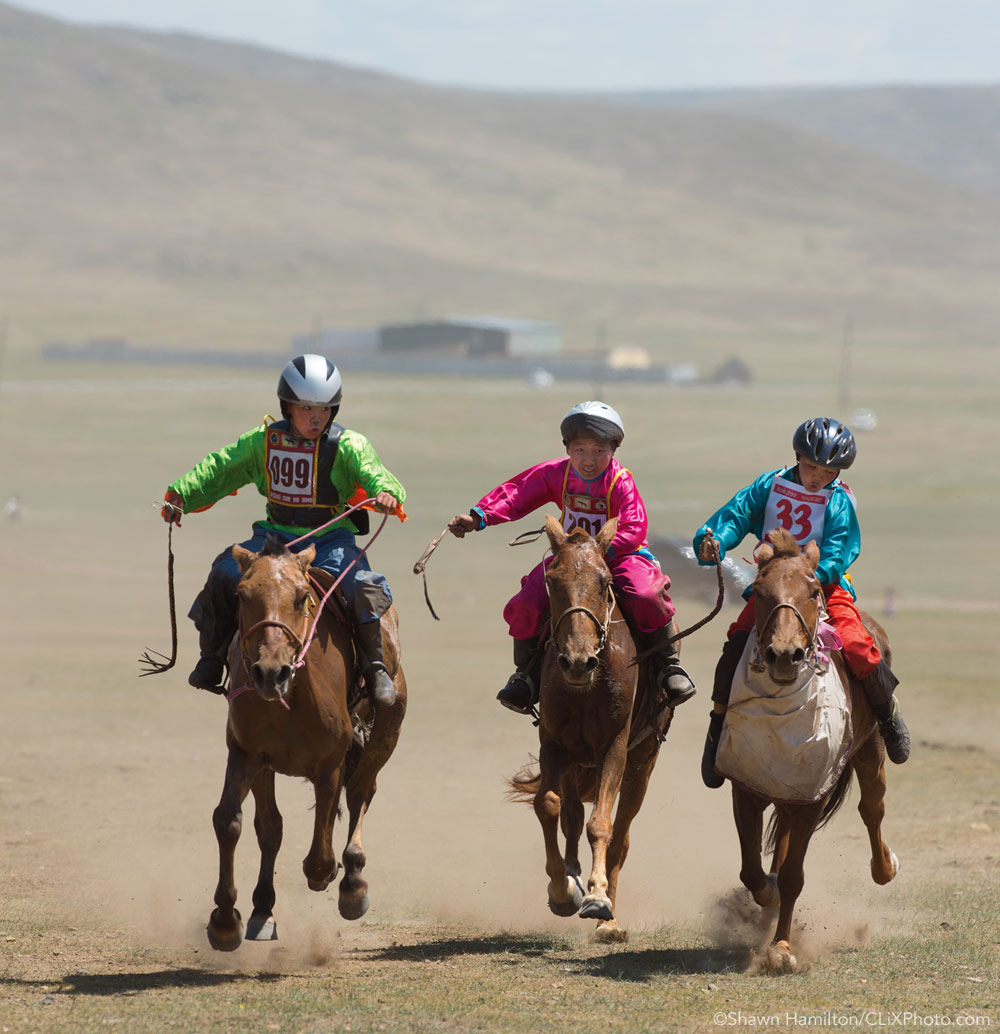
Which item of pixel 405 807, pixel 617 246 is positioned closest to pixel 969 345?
pixel 617 246

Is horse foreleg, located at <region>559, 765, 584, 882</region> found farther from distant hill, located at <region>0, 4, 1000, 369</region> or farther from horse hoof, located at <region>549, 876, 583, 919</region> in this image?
distant hill, located at <region>0, 4, 1000, 369</region>

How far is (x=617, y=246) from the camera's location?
179 metres

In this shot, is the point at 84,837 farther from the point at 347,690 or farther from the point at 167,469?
the point at 167,469

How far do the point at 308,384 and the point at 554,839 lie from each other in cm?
321

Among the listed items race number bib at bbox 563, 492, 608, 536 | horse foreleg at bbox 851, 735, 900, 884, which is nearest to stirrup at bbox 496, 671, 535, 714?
race number bib at bbox 563, 492, 608, 536

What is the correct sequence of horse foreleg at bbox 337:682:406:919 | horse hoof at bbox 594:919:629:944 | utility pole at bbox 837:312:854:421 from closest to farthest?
horse hoof at bbox 594:919:629:944 → horse foreleg at bbox 337:682:406:919 → utility pole at bbox 837:312:854:421

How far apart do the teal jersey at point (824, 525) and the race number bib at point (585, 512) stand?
705 mm

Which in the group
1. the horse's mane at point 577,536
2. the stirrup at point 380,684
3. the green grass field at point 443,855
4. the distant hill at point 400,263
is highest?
the distant hill at point 400,263

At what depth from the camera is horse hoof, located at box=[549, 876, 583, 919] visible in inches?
371

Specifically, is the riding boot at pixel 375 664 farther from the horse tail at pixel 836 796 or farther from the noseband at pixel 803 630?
the horse tail at pixel 836 796

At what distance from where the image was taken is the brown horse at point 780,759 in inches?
330

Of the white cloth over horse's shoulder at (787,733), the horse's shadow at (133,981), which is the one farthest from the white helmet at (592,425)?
the horse's shadow at (133,981)

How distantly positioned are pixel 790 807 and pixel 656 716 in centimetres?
120

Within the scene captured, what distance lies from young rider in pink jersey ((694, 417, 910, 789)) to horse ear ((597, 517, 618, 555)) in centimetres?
56
